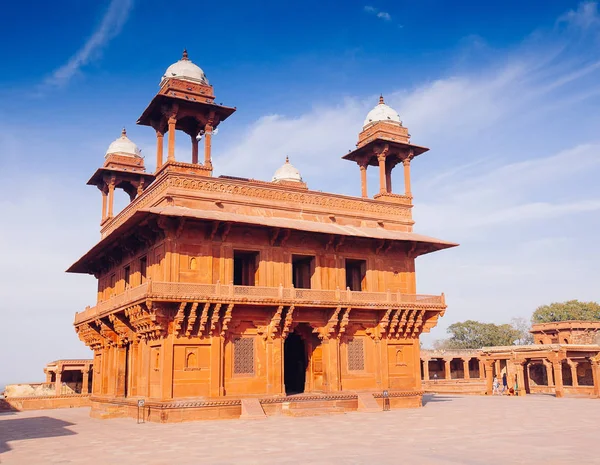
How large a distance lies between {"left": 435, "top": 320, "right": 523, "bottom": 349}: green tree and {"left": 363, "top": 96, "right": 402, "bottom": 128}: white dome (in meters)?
50.0

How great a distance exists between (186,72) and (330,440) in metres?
16.6

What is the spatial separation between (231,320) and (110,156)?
14232 millimetres

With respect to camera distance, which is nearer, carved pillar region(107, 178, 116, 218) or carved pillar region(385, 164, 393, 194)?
carved pillar region(385, 164, 393, 194)

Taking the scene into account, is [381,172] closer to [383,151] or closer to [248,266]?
[383,151]

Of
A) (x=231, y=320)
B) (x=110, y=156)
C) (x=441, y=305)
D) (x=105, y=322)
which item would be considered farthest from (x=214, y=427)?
(x=110, y=156)

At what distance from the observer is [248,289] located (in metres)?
22.8

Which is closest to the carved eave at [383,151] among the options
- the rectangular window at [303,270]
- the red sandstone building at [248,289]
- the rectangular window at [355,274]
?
the red sandstone building at [248,289]

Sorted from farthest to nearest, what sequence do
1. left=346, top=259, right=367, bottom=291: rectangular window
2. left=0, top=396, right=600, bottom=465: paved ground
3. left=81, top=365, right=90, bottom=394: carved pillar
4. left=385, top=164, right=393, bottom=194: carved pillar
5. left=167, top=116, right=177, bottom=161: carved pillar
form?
left=81, top=365, right=90, bottom=394: carved pillar, left=385, top=164, right=393, bottom=194: carved pillar, left=346, top=259, right=367, bottom=291: rectangular window, left=167, top=116, right=177, bottom=161: carved pillar, left=0, top=396, right=600, bottom=465: paved ground

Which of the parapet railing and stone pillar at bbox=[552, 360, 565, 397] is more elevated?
the parapet railing

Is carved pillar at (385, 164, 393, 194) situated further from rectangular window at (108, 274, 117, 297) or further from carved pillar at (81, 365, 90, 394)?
carved pillar at (81, 365, 90, 394)

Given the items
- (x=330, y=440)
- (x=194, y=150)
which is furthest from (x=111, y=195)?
(x=330, y=440)

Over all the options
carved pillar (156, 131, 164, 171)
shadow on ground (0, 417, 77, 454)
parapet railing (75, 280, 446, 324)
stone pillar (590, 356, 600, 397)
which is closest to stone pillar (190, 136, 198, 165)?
carved pillar (156, 131, 164, 171)

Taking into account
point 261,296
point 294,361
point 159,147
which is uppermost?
point 159,147

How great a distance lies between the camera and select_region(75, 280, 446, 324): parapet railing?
21219mm
